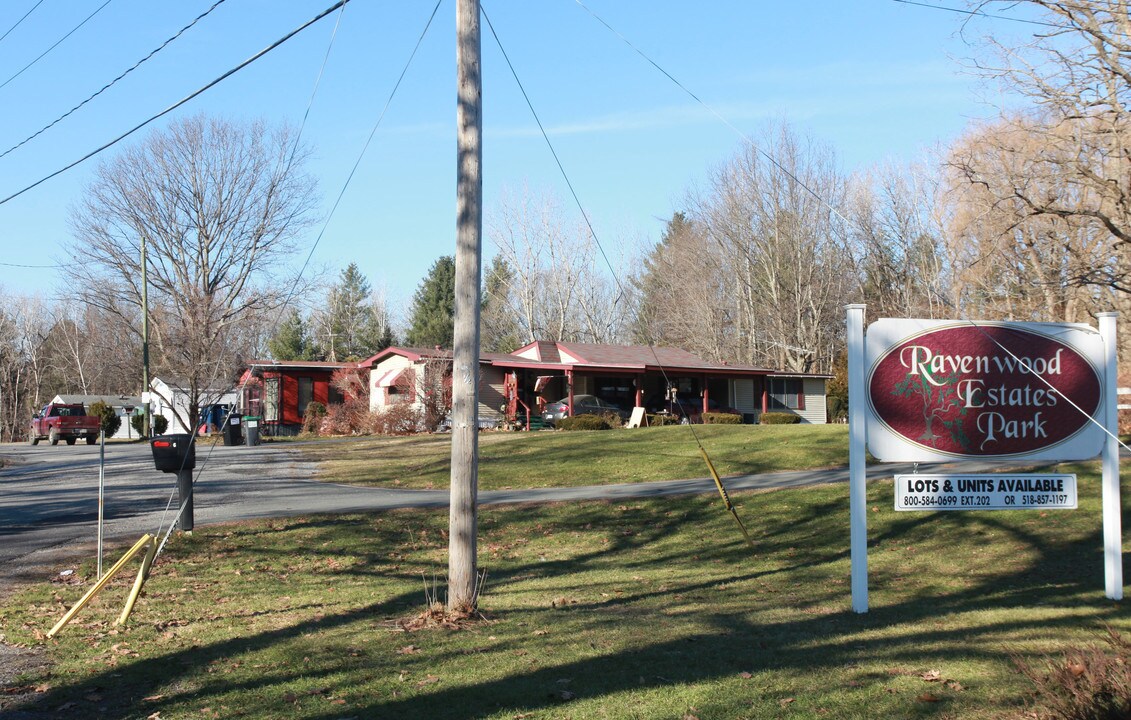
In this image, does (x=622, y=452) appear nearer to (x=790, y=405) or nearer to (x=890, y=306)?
(x=790, y=405)

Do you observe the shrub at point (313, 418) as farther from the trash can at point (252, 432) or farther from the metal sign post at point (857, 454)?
the metal sign post at point (857, 454)

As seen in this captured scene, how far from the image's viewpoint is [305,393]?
45812 millimetres

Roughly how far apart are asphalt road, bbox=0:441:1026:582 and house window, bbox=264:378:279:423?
21.5m

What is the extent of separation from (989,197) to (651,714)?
11558 millimetres

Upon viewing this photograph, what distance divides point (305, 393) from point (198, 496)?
98.6ft

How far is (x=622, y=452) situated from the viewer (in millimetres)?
21609

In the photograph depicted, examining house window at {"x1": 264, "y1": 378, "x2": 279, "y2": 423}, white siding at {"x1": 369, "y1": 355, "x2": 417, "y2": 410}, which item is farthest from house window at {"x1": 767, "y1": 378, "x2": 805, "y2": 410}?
house window at {"x1": 264, "y1": 378, "x2": 279, "y2": 423}

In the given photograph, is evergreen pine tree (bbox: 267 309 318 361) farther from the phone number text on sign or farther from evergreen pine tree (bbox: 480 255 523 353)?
the phone number text on sign

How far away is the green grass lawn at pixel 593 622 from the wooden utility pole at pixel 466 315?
495mm

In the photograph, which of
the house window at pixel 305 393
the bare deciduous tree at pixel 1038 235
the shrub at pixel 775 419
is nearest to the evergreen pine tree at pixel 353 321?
the house window at pixel 305 393

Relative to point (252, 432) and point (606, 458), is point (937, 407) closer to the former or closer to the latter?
point (606, 458)

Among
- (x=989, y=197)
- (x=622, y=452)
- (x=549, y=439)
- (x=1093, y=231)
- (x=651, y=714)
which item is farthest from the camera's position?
(x=549, y=439)

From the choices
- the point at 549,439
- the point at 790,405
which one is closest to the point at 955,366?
the point at 549,439

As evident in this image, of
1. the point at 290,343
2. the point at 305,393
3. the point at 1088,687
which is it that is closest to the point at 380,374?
the point at 305,393
